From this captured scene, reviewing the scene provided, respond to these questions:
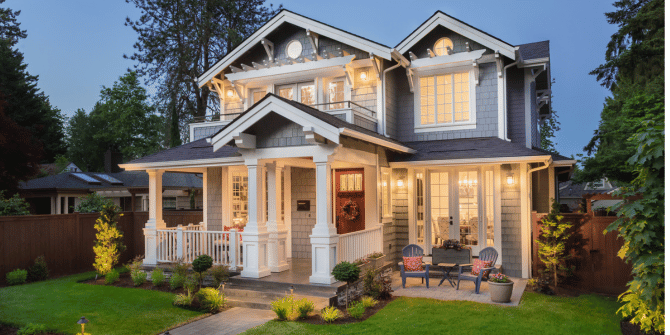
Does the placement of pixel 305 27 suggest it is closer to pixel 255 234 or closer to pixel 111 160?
pixel 255 234

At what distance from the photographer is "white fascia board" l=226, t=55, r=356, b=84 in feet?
38.8

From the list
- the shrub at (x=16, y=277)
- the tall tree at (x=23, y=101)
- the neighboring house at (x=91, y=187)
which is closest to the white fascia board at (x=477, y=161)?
the shrub at (x=16, y=277)

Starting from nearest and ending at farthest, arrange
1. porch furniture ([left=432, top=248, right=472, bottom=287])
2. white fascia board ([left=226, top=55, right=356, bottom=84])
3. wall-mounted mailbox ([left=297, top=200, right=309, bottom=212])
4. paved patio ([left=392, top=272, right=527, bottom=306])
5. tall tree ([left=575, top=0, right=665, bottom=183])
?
paved patio ([left=392, top=272, right=527, bottom=306]) < porch furniture ([left=432, top=248, right=472, bottom=287]) < white fascia board ([left=226, top=55, right=356, bottom=84]) < wall-mounted mailbox ([left=297, top=200, right=309, bottom=212]) < tall tree ([left=575, top=0, right=665, bottom=183])

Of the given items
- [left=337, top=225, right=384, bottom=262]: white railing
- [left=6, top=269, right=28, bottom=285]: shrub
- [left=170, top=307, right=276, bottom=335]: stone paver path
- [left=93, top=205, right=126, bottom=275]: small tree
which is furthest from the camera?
[left=93, top=205, right=126, bottom=275]: small tree

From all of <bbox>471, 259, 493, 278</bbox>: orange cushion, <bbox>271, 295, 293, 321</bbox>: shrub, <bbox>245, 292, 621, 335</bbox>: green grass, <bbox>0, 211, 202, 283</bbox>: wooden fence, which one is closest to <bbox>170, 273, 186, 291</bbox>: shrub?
<bbox>271, 295, 293, 321</bbox>: shrub

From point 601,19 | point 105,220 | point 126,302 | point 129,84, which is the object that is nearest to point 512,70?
point 126,302

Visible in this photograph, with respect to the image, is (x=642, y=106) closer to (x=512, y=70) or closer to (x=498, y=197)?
(x=512, y=70)

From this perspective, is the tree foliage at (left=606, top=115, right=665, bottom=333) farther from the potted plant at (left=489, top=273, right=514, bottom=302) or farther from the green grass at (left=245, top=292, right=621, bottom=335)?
the potted plant at (left=489, top=273, right=514, bottom=302)

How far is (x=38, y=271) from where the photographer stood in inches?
461

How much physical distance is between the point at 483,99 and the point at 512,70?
3.86 ft

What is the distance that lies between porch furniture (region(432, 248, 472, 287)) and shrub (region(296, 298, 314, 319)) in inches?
133

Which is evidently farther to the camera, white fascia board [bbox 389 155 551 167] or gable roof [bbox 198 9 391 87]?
gable roof [bbox 198 9 391 87]

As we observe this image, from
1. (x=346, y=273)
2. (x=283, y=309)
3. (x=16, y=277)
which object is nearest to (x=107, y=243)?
(x=16, y=277)

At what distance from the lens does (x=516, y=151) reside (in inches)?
406
